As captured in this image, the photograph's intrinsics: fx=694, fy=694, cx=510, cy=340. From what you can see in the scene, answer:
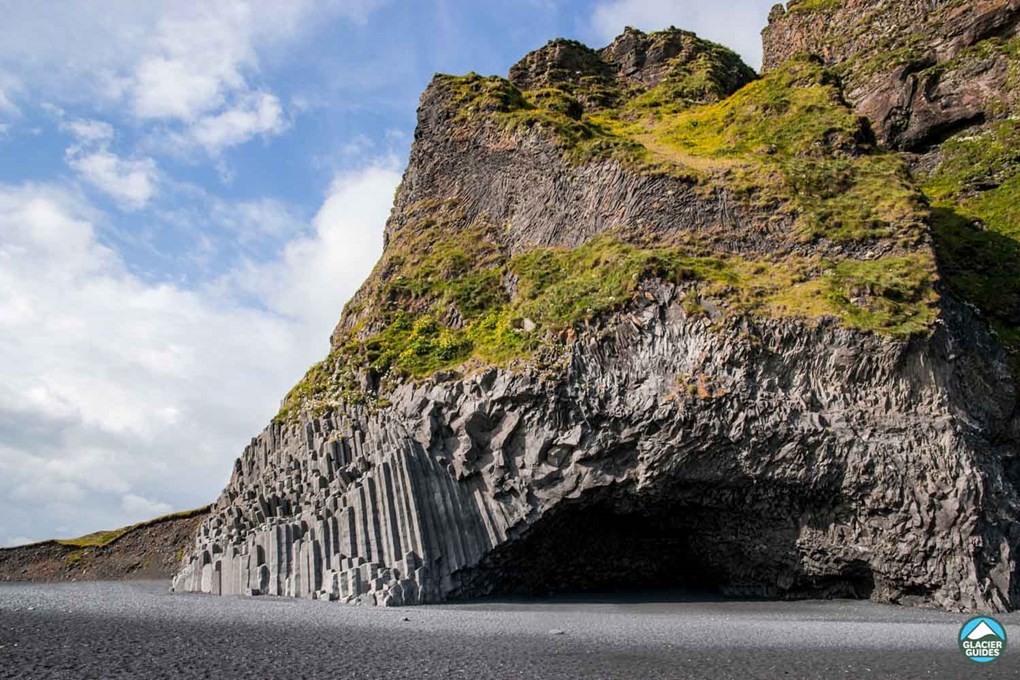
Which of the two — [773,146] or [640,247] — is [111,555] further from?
[773,146]

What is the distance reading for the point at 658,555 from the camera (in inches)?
968

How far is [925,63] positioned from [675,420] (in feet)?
137

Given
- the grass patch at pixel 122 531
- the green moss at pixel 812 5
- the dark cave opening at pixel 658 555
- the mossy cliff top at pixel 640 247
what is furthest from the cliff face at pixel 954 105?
the grass patch at pixel 122 531

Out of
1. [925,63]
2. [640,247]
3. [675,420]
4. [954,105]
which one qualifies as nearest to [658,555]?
[675,420]

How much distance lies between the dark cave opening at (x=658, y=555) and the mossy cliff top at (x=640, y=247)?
5.61 meters

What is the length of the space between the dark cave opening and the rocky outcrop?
34961 mm

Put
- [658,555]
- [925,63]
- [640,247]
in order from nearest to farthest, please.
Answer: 1. [658,555]
2. [640,247]
3. [925,63]

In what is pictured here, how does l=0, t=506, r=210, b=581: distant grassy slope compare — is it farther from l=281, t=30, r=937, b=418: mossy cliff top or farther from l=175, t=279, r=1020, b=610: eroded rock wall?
l=175, t=279, r=1020, b=610: eroded rock wall

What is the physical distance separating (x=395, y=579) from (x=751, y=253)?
1649 centimetres

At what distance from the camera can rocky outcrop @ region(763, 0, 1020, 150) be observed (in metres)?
43.4

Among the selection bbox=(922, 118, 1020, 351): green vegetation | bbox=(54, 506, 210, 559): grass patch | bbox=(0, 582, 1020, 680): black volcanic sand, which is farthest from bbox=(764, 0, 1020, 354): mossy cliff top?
bbox=(54, 506, 210, 559): grass patch

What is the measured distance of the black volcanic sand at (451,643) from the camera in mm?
9016

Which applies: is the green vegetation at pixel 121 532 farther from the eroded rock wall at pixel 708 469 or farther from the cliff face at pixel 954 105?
the cliff face at pixel 954 105

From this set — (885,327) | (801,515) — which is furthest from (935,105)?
(801,515)
